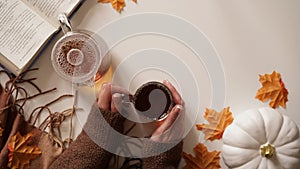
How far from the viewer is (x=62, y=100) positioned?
3.37 feet

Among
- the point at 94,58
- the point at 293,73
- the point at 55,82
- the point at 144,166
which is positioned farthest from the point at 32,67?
the point at 293,73

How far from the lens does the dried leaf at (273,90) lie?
97 cm

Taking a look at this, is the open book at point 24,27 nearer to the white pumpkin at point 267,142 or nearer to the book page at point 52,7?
the book page at point 52,7

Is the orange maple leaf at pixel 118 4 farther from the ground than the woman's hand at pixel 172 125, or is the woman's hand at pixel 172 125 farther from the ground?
the orange maple leaf at pixel 118 4

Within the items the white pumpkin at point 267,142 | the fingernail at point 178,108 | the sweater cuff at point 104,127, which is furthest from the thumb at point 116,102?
the white pumpkin at point 267,142

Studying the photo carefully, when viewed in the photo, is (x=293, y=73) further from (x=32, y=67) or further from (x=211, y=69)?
(x=32, y=67)

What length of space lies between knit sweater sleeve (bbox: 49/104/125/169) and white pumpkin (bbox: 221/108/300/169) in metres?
0.26

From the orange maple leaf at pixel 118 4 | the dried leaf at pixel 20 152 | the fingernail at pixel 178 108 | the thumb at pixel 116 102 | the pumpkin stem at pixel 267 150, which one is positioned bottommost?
the dried leaf at pixel 20 152

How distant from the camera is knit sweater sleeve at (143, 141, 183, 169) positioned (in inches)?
37.0

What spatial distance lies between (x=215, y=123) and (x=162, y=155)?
14 centimetres

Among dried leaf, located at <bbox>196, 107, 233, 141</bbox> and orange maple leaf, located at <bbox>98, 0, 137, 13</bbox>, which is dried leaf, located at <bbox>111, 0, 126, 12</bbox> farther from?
dried leaf, located at <bbox>196, 107, 233, 141</bbox>

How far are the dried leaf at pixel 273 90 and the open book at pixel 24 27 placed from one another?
45cm

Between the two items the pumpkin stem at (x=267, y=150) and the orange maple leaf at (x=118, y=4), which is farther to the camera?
the orange maple leaf at (x=118, y=4)

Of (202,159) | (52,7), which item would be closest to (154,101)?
(202,159)
